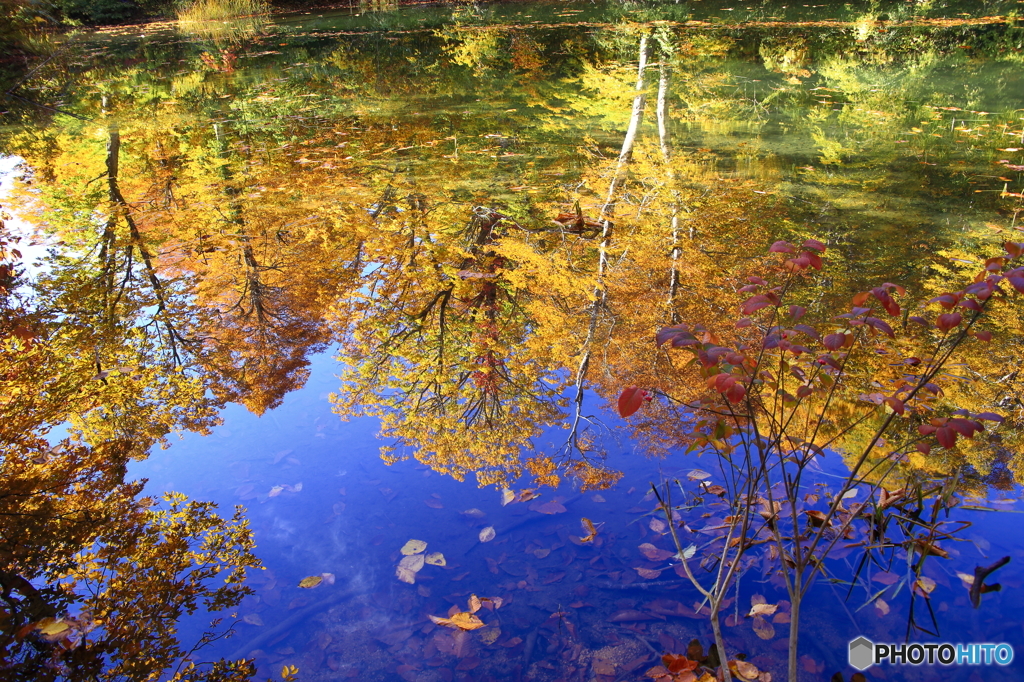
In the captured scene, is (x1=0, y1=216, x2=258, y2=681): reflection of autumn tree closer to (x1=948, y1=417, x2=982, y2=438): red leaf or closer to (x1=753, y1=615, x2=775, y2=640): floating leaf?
(x1=753, y1=615, x2=775, y2=640): floating leaf

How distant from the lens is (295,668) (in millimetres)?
1837

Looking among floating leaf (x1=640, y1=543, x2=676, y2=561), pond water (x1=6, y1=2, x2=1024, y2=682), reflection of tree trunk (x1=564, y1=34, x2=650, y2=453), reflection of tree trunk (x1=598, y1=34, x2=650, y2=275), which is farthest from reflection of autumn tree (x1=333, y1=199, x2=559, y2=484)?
reflection of tree trunk (x1=598, y1=34, x2=650, y2=275)

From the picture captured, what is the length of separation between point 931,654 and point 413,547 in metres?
1.67

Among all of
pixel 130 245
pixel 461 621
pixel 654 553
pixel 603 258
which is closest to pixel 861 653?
pixel 654 553

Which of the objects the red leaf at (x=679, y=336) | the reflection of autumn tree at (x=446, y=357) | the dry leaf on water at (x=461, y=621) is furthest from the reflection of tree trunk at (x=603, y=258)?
the red leaf at (x=679, y=336)

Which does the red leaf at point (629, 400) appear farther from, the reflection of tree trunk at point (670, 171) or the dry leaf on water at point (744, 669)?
the reflection of tree trunk at point (670, 171)

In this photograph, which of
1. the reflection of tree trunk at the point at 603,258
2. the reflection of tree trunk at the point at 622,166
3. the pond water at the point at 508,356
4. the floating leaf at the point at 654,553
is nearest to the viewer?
the pond water at the point at 508,356

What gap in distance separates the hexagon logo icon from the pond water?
0.03 meters

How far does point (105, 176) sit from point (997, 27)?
15.7 m

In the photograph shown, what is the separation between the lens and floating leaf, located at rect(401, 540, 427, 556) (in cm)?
222

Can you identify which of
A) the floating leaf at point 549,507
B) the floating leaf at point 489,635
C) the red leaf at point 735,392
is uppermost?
the red leaf at point 735,392

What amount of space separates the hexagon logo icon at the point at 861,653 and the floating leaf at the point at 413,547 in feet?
4.63

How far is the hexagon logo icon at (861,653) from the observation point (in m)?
1.77

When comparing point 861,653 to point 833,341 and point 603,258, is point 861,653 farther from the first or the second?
point 603,258
